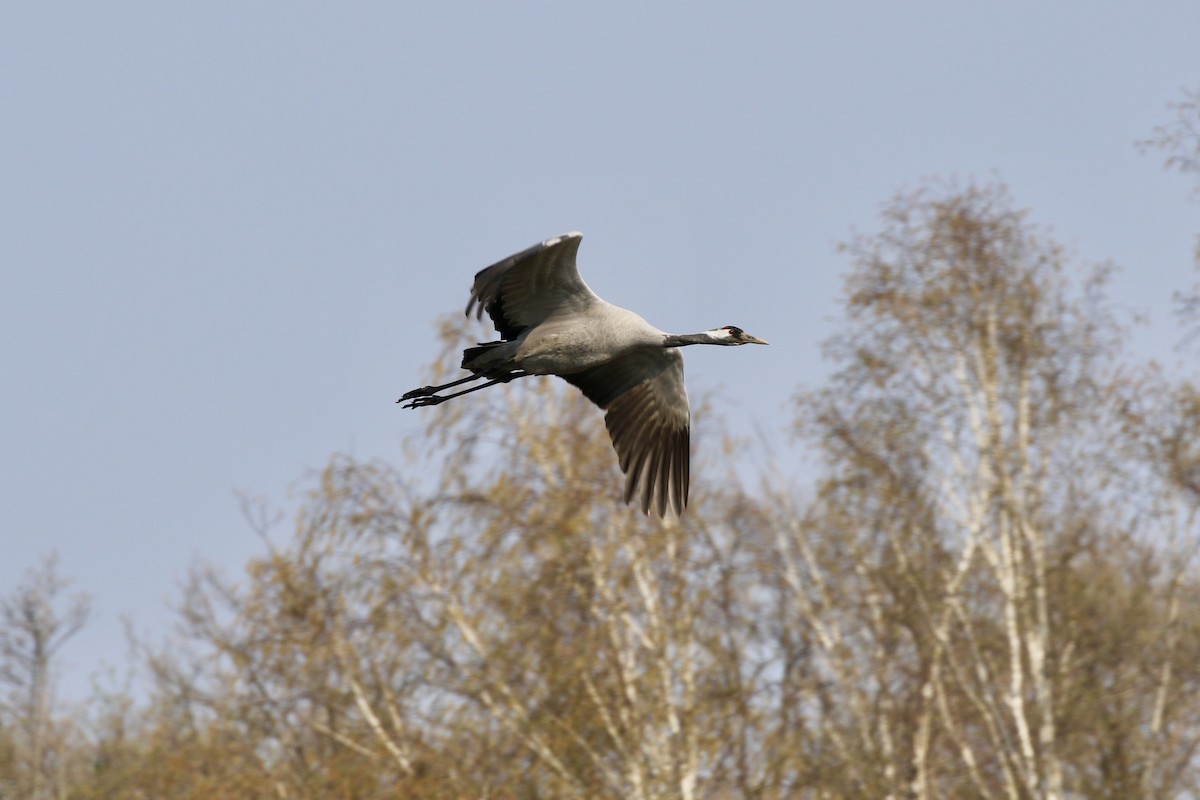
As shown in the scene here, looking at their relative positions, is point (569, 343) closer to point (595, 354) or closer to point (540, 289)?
point (595, 354)

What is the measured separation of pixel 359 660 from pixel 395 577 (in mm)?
924

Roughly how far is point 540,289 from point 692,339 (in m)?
1.66

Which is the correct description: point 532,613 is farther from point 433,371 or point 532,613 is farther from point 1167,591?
point 1167,591

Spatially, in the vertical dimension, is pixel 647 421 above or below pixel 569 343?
above

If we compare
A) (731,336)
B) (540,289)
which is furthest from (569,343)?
(731,336)

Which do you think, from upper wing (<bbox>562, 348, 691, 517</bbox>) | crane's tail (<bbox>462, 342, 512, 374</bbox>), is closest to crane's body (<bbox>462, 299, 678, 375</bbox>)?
crane's tail (<bbox>462, 342, 512, 374</bbox>)

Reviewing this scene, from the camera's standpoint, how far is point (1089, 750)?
67.3 feet

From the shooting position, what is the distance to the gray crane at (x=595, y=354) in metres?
10.7

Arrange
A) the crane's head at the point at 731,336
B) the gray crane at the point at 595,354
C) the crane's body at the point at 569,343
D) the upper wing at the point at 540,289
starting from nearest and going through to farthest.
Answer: the upper wing at the point at 540,289, the gray crane at the point at 595,354, the crane's body at the point at 569,343, the crane's head at the point at 731,336

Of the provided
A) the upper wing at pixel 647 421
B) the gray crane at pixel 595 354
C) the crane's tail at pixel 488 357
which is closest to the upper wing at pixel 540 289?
the gray crane at pixel 595 354

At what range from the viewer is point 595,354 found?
1129 cm

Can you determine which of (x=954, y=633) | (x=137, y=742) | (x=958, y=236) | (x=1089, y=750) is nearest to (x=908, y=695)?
(x=954, y=633)

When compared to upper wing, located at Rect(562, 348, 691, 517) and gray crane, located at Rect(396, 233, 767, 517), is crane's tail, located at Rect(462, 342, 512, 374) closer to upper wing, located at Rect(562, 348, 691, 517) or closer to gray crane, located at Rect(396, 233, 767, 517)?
gray crane, located at Rect(396, 233, 767, 517)

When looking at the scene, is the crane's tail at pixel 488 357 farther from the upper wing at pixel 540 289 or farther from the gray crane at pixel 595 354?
the upper wing at pixel 540 289
